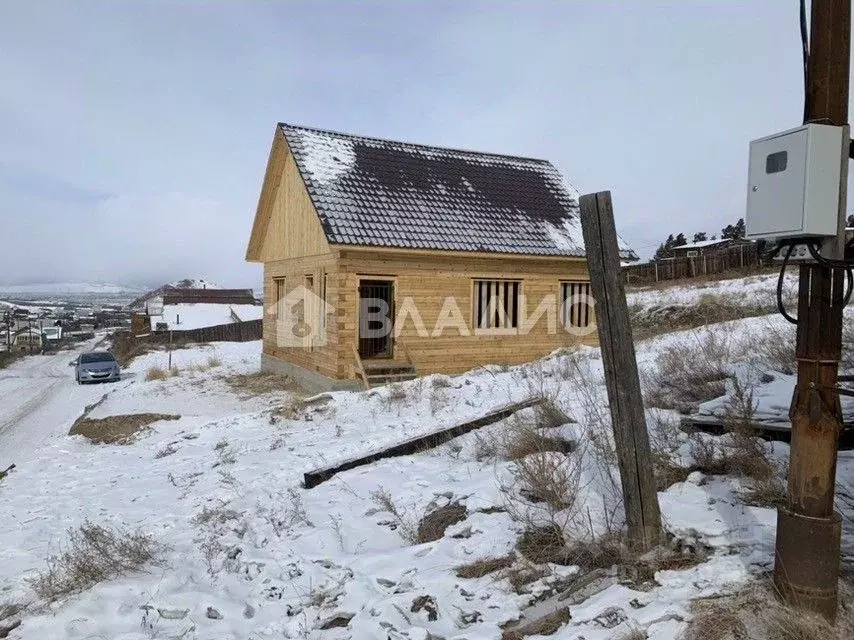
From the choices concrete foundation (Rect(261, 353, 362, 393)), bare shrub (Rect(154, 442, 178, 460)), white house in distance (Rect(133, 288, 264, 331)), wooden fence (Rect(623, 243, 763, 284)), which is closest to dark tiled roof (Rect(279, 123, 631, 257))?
concrete foundation (Rect(261, 353, 362, 393))

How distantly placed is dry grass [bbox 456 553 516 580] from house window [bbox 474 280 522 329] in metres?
10.7

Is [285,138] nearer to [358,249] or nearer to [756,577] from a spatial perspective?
[358,249]

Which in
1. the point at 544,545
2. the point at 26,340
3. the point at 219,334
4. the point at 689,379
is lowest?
the point at 26,340

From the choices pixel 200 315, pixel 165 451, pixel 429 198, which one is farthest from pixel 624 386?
pixel 200 315

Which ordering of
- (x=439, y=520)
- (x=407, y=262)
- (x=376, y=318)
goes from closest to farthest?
(x=439, y=520)
(x=407, y=262)
(x=376, y=318)

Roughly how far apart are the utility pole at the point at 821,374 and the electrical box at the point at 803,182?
97 millimetres

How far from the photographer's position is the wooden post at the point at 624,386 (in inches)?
142

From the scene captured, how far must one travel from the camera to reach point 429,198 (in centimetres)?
1498

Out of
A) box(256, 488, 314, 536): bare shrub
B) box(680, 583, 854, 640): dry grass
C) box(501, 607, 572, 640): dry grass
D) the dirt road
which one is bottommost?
the dirt road

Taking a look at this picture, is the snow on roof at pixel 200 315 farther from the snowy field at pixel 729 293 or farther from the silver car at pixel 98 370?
the snowy field at pixel 729 293

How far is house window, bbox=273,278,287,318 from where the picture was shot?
16.9 metres

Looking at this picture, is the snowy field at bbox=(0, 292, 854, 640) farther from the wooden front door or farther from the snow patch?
the snow patch

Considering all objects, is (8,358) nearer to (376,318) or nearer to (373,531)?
(376,318)

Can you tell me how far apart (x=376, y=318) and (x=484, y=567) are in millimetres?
11289
